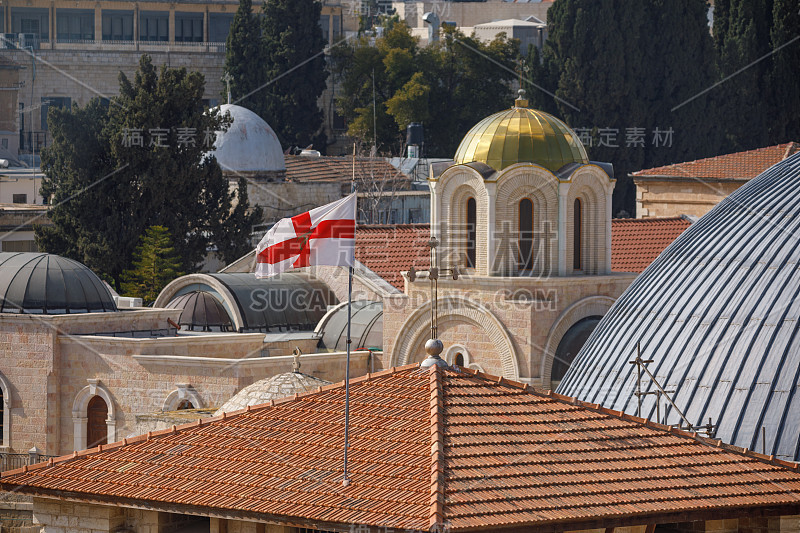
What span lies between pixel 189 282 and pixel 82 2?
4381 centimetres

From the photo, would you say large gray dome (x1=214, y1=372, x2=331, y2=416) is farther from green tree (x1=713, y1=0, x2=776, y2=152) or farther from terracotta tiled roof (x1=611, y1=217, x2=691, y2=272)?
green tree (x1=713, y1=0, x2=776, y2=152)

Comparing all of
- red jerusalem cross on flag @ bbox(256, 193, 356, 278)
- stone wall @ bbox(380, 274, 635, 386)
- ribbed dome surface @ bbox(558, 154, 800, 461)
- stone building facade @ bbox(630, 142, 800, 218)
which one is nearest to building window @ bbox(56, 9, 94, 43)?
stone building facade @ bbox(630, 142, 800, 218)

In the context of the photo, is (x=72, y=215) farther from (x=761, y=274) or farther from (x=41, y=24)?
(x=41, y=24)

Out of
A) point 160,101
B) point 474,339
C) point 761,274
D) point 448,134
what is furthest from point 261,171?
point 761,274

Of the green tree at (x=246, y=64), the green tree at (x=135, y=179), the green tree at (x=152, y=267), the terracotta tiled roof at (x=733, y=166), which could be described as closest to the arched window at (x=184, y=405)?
the green tree at (x=152, y=267)

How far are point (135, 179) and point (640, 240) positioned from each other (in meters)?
15.3

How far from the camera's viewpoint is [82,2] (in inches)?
3155

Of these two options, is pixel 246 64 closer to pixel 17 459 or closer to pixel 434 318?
pixel 17 459

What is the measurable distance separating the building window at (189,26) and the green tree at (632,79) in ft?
77.4

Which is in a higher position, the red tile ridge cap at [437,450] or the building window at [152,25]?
the building window at [152,25]

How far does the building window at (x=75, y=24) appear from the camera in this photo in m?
79.9

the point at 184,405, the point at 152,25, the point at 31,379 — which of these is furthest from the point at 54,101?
the point at 184,405

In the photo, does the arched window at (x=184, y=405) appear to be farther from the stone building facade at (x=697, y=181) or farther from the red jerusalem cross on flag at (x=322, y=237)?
the stone building facade at (x=697, y=181)

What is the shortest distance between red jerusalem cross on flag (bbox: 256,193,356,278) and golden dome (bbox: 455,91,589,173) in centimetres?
1269
